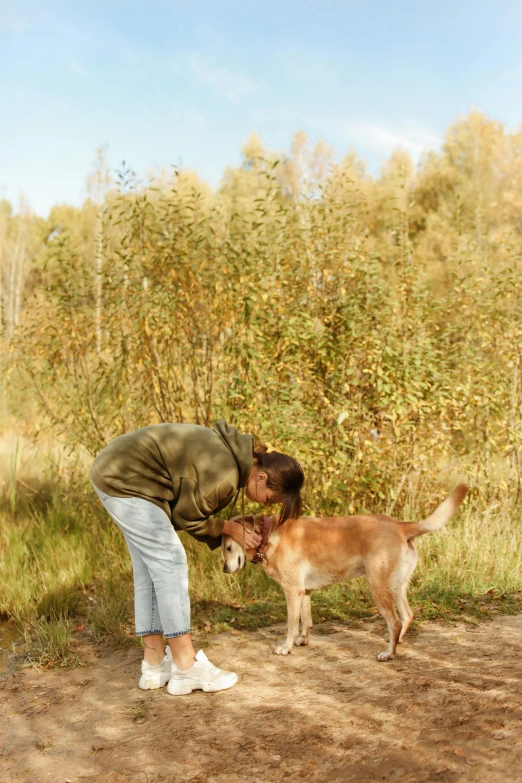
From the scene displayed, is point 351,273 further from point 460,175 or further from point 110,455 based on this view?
point 460,175

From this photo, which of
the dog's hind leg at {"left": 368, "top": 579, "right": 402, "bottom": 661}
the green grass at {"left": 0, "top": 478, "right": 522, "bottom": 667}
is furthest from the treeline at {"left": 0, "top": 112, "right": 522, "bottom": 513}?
the dog's hind leg at {"left": 368, "top": 579, "right": 402, "bottom": 661}

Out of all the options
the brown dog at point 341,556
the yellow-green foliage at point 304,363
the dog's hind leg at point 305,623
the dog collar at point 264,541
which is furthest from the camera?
the yellow-green foliage at point 304,363

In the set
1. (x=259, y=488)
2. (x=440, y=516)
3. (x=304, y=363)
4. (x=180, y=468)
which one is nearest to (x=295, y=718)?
(x=259, y=488)

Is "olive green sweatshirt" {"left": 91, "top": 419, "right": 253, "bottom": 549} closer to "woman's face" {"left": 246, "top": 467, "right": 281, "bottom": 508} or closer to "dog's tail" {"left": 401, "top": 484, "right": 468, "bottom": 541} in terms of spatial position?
"woman's face" {"left": 246, "top": 467, "right": 281, "bottom": 508}

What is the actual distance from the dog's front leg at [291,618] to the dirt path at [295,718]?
0.06m

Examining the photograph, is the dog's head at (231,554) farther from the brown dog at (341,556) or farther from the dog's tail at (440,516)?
the dog's tail at (440,516)

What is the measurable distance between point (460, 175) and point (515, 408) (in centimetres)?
1936

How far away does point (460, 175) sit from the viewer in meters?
24.2

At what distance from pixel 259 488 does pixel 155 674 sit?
1204mm

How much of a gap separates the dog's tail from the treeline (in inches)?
63.6

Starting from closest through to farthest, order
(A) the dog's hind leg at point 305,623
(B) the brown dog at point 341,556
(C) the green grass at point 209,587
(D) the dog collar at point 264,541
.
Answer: (B) the brown dog at point 341,556 → (D) the dog collar at point 264,541 → (A) the dog's hind leg at point 305,623 → (C) the green grass at point 209,587

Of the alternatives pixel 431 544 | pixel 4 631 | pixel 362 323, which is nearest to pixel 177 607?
pixel 4 631

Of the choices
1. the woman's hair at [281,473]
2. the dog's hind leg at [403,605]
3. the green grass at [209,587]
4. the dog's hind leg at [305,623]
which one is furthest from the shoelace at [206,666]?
the dog's hind leg at [403,605]

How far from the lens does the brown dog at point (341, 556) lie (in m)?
4.23
